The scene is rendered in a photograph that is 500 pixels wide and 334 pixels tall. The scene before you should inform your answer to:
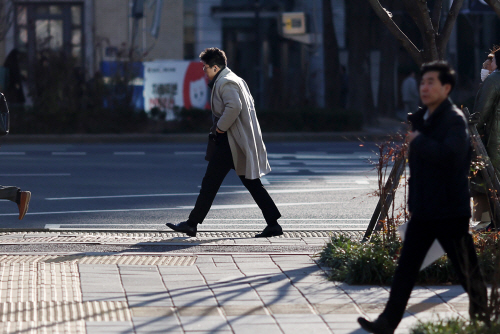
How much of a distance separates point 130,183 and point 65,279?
630 centimetres

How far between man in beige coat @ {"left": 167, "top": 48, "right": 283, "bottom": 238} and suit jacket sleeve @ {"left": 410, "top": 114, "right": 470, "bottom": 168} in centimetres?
355

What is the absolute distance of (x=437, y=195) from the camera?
4.11 meters

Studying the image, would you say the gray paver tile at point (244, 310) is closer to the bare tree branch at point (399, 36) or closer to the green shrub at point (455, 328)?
the green shrub at point (455, 328)

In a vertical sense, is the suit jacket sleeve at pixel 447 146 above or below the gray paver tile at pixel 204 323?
above

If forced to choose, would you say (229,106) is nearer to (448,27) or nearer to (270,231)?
(270,231)

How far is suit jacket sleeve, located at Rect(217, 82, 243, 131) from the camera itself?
24.4 ft

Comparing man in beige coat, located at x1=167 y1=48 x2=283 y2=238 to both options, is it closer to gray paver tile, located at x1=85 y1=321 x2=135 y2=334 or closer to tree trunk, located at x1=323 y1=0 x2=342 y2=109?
gray paver tile, located at x1=85 y1=321 x2=135 y2=334

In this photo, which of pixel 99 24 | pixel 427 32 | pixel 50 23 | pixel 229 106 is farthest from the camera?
pixel 99 24

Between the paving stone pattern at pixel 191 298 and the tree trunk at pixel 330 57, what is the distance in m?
18.8

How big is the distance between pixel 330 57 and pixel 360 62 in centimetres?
137

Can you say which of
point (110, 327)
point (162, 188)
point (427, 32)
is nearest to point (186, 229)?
point (427, 32)

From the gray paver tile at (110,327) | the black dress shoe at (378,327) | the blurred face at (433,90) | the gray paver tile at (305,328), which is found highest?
the blurred face at (433,90)

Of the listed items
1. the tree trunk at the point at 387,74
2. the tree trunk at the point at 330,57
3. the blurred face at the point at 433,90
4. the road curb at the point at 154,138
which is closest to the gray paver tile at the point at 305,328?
the blurred face at the point at 433,90

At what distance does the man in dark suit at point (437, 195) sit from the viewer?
4078mm
